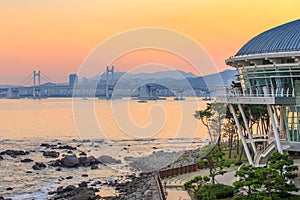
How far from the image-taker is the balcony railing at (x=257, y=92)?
95.6ft

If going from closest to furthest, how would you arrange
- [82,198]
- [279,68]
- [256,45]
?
[279,68]
[256,45]
[82,198]

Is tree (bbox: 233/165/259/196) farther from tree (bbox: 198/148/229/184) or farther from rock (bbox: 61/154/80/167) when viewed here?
rock (bbox: 61/154/80/167)

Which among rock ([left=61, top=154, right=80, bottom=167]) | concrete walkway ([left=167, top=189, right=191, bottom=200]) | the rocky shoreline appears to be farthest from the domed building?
rock ([left=61, top=154, right=80, bottom=167])

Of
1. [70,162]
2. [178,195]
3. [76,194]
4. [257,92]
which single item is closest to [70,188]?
[76,194]

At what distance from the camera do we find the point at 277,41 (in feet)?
98.0

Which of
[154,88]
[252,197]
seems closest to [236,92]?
[252,197]

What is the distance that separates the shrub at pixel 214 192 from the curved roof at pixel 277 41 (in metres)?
8.98

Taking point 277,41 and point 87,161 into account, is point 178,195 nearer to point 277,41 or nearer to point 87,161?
point 277,41

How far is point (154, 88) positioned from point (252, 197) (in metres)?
109

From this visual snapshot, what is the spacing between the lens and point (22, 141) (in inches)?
3482

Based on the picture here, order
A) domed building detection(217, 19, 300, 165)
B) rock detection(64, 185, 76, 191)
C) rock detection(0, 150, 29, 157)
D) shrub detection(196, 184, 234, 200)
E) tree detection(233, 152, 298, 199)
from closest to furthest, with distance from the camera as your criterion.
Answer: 1. tree detection(233, 152, 298, 199)
2. shrub detection(196, 184, 234, 200)
3. domed building detection(217, 19, 300, 165)
4. rock detection(64, 185, 76, 191)
5. rock detection(0, 150, 29, 157)

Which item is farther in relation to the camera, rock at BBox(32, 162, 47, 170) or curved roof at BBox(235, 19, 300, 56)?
rock at BBox(32, 162, 47, 170)

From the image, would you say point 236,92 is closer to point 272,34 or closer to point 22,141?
point 272,34

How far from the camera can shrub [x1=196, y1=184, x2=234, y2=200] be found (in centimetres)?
2823
